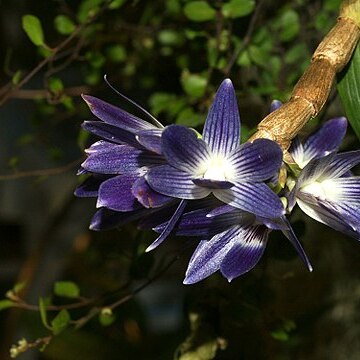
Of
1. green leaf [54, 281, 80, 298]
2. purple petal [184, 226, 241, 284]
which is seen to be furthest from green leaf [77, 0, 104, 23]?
purple petal [184, 226, 241, 284]

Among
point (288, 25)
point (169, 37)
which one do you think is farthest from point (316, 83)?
point (169, 37)

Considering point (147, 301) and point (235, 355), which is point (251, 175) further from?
point (147, 301)

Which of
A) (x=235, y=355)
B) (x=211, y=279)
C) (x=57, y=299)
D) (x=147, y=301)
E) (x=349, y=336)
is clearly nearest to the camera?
(x=211, y=279)

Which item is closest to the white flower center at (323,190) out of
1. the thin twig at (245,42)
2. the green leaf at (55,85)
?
the thin twig at (245,42)

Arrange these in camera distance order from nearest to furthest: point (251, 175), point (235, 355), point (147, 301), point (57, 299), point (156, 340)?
point (251, 175) < point (235, 355) < point (57, 299) < point (156, 340) < point (147, 301)

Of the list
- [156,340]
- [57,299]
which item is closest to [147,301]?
[156,340]

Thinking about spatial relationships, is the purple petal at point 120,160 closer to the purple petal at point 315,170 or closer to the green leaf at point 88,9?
the purple petal at point 315,170
